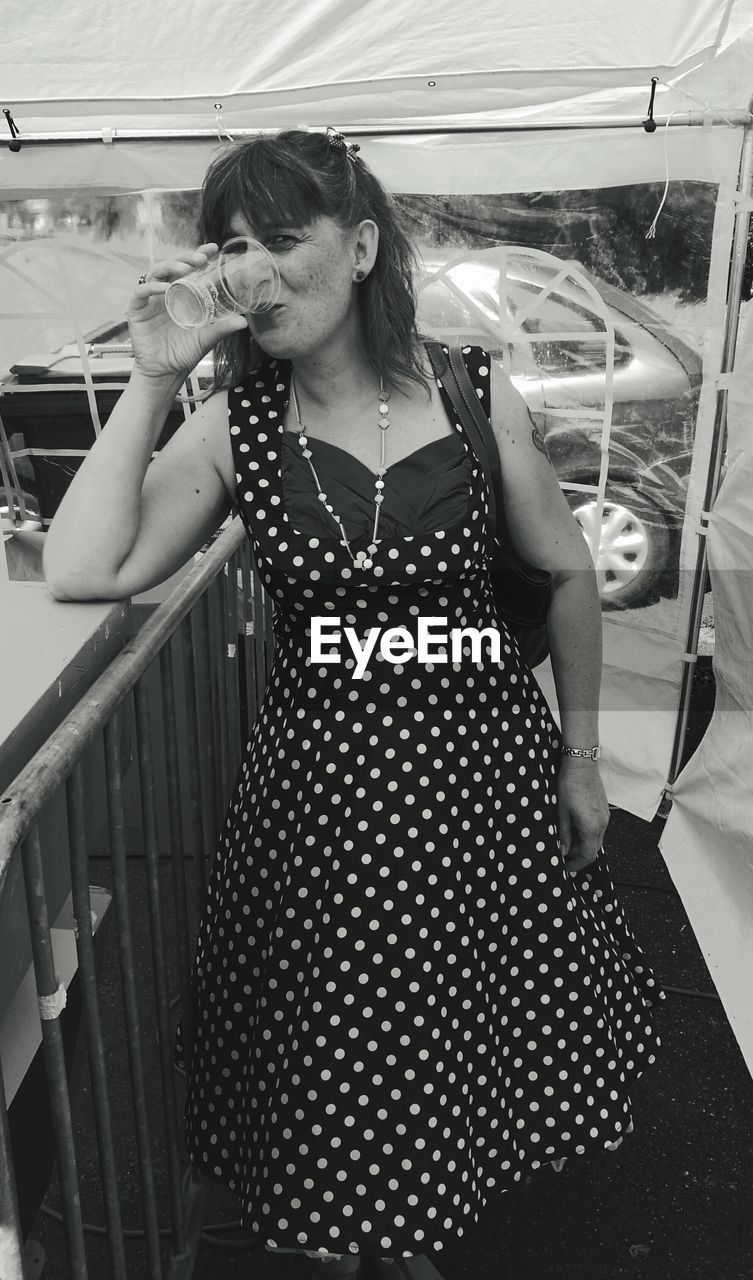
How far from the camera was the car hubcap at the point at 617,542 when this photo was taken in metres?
3.82

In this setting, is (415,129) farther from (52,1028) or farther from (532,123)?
(52,1028)

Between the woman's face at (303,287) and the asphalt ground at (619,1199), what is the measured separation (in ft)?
4.05

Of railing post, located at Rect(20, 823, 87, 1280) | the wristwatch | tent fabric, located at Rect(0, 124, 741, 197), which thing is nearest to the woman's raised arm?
railing post, located at Rect(20, 823, 87, 1280)

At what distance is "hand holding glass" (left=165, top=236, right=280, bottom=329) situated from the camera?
1535mm

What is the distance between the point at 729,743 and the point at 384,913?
84.6 inches

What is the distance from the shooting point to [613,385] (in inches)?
147

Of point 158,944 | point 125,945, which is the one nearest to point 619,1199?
point 158,944

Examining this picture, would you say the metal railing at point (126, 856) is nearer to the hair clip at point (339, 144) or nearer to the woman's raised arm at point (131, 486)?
the woman's raised arm at point (131, 486)

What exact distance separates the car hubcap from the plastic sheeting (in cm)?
26

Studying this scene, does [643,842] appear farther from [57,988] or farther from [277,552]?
[57,988]

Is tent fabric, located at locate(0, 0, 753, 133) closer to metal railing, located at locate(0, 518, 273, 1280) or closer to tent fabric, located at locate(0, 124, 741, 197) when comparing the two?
tent fabric, located at locate(0, 124, 741, 197)

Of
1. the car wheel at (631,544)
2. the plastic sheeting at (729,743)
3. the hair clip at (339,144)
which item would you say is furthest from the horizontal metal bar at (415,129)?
the hair clip at (339,144)
